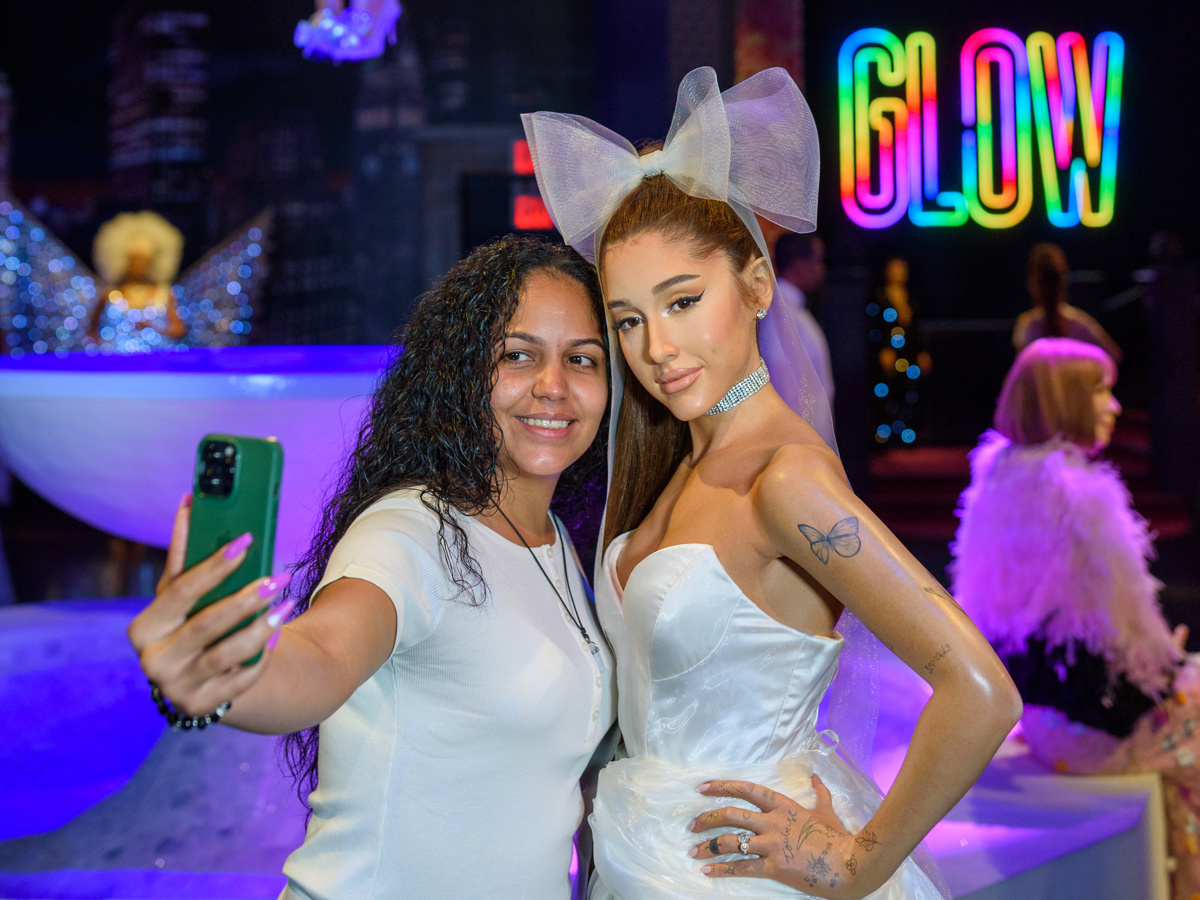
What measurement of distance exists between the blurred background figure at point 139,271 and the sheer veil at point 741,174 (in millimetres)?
5006

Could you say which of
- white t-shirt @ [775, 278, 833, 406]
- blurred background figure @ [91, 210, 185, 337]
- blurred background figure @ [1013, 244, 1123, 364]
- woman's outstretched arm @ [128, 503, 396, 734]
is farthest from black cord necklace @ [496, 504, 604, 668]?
blurred background figure @ [91, 210, 185, 337]

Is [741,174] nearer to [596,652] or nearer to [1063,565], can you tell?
[596,652]

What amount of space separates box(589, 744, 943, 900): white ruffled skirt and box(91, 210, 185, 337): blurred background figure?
5267 millimetres

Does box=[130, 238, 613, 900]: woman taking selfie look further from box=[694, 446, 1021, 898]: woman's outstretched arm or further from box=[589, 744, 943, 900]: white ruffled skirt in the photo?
box=[694, 446, 1021, 898]: woman's outstretched arm

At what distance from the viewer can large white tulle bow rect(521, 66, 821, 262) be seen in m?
1.38

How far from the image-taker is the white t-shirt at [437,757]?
125 cm

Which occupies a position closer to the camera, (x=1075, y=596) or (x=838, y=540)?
(x=838, y=540)

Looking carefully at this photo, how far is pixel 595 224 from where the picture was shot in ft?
4.79

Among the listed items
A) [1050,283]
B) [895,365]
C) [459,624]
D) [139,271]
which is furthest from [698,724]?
[895,365]

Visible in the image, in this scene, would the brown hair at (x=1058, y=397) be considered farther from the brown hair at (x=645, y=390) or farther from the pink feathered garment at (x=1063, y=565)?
the brown hair at (x=645, y=390)

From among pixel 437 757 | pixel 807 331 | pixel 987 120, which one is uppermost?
pixel 987 120

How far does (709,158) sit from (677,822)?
0.87 meters

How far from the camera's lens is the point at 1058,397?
2648mm

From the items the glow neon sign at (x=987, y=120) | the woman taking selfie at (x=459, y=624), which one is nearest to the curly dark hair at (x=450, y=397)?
the woman taking selfie at (x=459, y=624)
